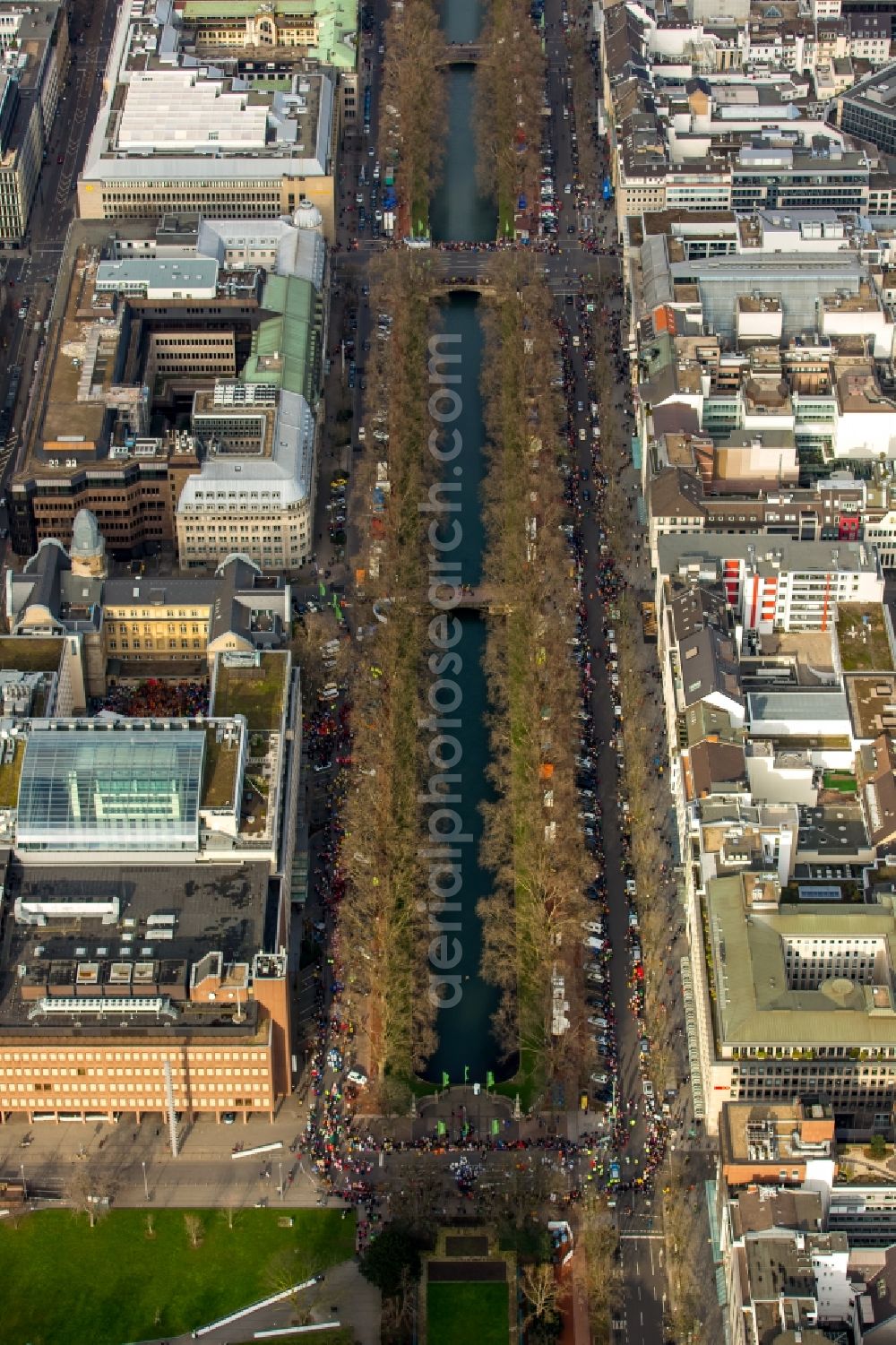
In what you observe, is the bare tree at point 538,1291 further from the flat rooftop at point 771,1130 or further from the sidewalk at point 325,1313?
the flat rooftop at point 771,1130

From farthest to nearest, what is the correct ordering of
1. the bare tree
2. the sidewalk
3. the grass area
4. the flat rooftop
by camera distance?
the flat rooftop → the sidewalk → the bare tree → the grass area

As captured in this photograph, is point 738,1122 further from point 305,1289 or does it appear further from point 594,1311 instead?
point 305,1289

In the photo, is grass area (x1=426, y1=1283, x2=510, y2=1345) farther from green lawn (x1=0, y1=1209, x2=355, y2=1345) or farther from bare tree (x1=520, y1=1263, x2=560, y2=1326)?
green lawn (x1=0, y1=1209, x2=355, y2=1345)

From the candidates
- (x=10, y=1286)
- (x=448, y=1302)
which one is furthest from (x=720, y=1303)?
(x=10, y=1286)

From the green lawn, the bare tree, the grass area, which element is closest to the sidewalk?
the green lawn

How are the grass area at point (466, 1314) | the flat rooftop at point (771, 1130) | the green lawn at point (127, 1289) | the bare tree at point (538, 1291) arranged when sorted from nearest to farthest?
the grass area at point (466, 1314) → the bare tree at point (538, 1291) → the green lawn at point (127, 1289) → the flat rooftop at point (771, 1130)

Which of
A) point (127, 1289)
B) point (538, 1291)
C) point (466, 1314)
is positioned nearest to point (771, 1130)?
point (538, 1291)

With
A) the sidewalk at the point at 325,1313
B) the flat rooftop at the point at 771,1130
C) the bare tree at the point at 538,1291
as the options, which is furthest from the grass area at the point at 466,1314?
the flat rooftop at the point at 771,1130

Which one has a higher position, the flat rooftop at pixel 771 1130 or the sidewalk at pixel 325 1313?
the flat rooftop at pixel 771 1130

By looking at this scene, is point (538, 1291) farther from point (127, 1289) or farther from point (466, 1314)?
point (127, 1289)
